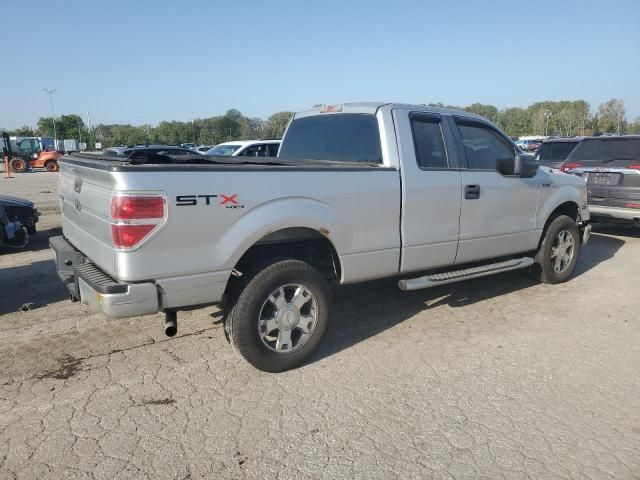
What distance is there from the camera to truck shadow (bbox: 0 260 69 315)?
17.8 feet

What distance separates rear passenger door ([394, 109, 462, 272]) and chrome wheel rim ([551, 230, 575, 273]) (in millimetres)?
2014

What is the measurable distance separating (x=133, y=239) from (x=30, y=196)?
1595cm

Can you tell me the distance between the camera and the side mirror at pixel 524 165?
16.9 feet

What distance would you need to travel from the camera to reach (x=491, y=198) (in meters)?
5.12

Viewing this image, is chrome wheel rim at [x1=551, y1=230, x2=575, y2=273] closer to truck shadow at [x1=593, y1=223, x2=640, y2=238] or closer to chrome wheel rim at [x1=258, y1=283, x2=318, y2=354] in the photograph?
chrome wheel rim at [x1=258, y1=283, x2=318, y2=354]

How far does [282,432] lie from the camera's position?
121 inches

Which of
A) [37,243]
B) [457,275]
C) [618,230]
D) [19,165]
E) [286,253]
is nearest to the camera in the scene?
[286,253]

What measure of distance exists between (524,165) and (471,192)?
0.78 m

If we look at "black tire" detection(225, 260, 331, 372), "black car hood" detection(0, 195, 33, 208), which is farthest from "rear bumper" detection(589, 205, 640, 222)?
"black car hood" detection(0, 195, 33, 208)

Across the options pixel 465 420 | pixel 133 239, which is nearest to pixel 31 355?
pixel 133 239

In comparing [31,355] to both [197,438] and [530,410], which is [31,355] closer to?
[197,438]

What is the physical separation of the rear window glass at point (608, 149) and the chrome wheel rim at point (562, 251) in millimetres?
3525

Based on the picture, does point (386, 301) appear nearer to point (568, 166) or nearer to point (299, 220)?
point (299, 220)

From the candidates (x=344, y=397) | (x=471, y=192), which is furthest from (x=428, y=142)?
(x=344, y=397)
